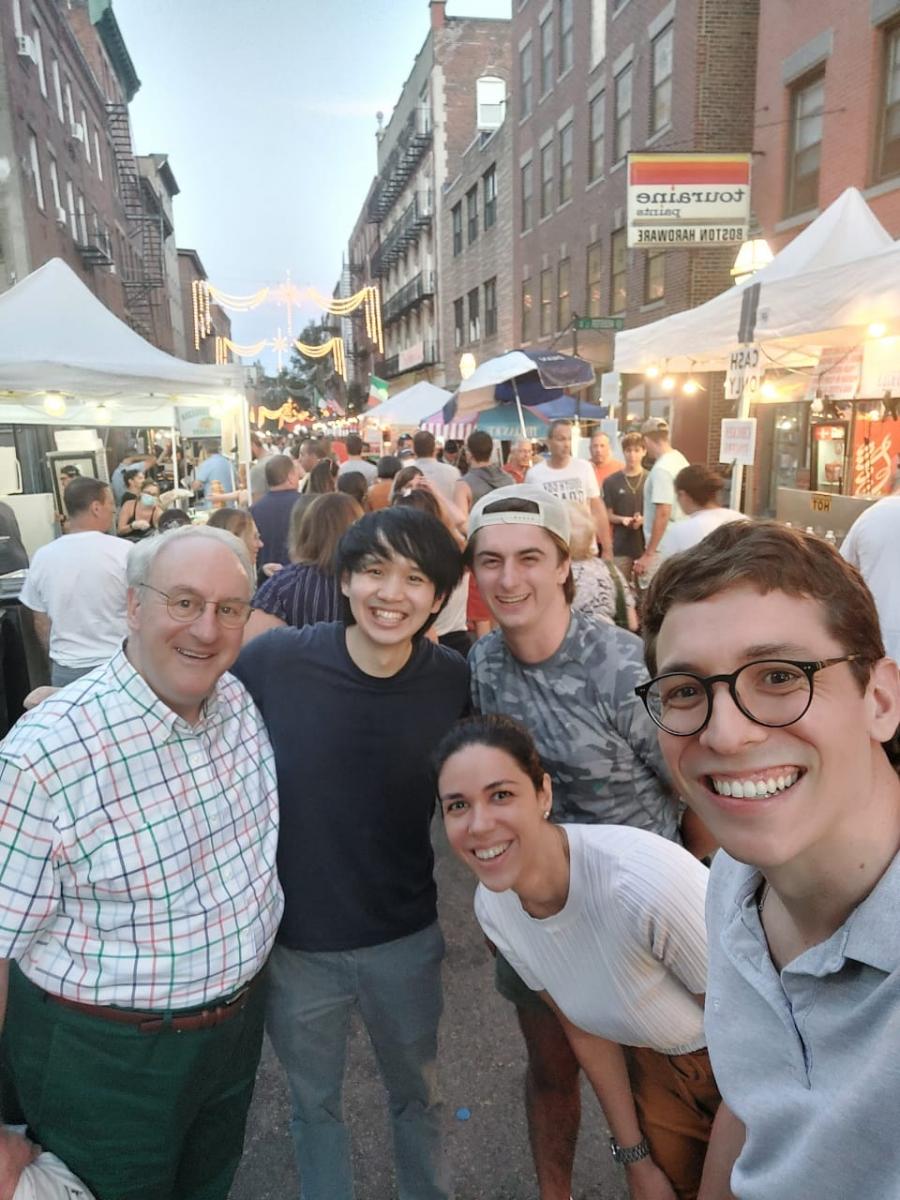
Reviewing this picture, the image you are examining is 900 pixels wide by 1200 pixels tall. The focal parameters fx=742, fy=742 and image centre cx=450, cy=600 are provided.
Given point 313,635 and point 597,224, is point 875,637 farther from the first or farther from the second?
point 597,224

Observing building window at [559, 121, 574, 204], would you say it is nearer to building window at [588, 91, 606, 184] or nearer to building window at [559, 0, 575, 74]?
building window at [588, 91, 606, 184]

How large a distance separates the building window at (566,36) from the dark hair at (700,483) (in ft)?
64.3

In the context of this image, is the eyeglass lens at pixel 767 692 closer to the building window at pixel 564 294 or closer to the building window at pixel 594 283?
the building window at pixel 594 283

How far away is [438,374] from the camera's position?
37.1m

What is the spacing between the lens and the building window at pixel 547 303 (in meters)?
21.8

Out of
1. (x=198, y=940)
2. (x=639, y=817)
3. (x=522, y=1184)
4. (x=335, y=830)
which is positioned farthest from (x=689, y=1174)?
(x=198, y=940)

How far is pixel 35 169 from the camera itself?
20.2 m

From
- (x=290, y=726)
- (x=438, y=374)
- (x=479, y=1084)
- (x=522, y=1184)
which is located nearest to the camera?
(x=290, y=726)

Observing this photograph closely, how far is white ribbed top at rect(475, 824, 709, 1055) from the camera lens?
158cm

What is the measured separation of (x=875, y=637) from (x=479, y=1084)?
2.44 m

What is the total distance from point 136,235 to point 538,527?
4263cm

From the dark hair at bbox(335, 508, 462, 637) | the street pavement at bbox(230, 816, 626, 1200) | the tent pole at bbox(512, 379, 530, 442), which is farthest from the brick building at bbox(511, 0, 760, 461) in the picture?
the dark hair at bbox(335, 508, 462, 637)

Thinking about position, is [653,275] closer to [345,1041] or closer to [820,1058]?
[345,1041]

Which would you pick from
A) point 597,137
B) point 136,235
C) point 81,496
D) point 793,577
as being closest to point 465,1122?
point 793,577
